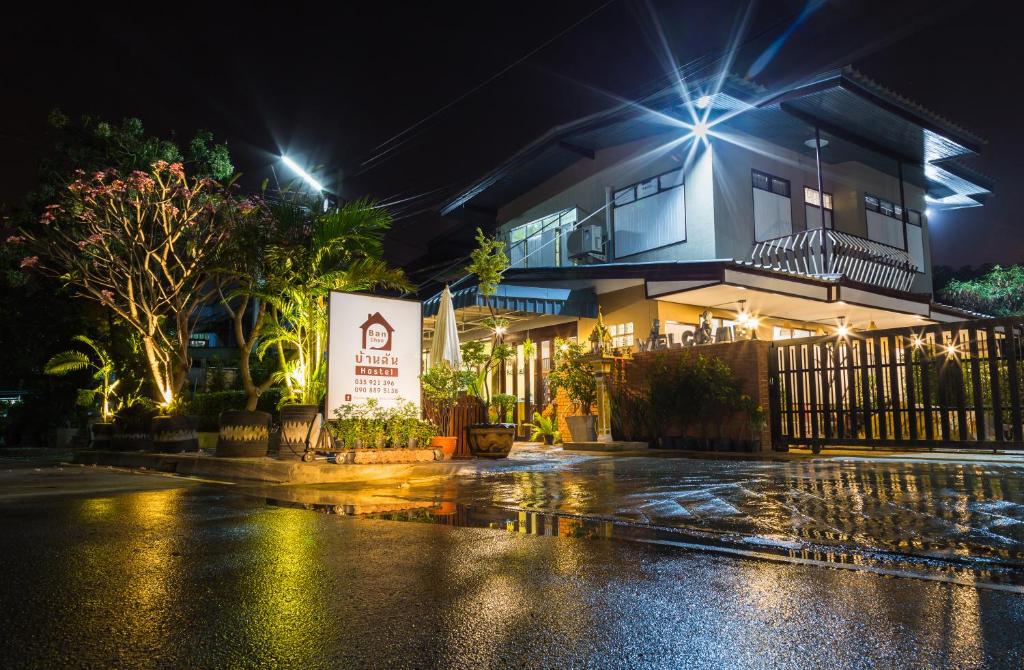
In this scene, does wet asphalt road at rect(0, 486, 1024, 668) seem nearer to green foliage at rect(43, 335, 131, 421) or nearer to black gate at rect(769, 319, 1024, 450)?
black gate at rect(769, 319, 1024, 450)

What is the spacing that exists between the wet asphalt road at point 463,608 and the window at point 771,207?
15493 millimetres

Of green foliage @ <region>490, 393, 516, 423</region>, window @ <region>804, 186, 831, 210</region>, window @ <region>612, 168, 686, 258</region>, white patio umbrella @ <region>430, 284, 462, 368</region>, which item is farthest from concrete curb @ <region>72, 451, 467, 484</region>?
window @ <region>804, 186, 831, 210</region>

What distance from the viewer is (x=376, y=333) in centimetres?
1031

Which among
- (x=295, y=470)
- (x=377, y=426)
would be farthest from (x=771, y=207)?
(x=295, y=470)

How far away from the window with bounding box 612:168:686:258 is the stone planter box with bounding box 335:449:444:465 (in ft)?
33.3

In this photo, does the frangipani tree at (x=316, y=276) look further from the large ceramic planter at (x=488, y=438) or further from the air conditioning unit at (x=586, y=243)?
the air conditioning unit at (x=586, y=243)

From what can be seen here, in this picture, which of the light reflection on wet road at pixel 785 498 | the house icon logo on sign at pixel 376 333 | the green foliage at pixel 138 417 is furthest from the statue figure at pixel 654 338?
the green foliage at pixel 138 417

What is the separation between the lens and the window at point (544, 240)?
21.4 m

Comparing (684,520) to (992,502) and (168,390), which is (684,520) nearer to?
(992,502)

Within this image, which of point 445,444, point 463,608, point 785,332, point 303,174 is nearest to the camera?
point 463,608

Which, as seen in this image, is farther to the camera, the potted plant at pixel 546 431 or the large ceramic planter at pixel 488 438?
the potted plant at pixel 546 431

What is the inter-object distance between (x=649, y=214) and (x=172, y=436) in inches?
494

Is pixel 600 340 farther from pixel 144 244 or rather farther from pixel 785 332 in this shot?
pixel 144 244

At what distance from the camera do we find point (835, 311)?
61.6 ft
